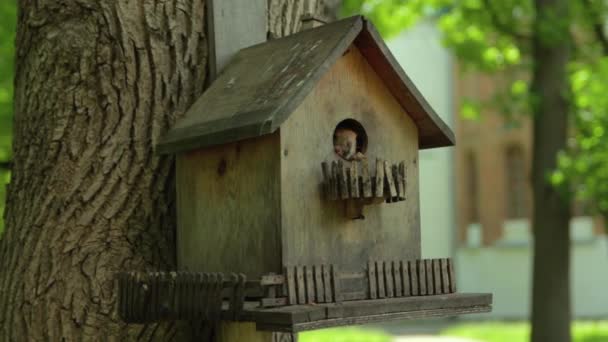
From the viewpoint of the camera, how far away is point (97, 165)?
3.91 metres

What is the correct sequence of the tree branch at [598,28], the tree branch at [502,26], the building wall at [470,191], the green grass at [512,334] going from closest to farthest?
the tree branch at [598,28]
the tree branch at [502,26]
the green grass at [512,334]
the building wall at [470,191]

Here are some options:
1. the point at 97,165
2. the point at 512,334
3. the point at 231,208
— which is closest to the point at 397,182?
the point at 231,208

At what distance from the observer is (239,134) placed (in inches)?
133

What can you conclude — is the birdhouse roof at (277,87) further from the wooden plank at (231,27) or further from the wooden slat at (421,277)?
the wooden slat at (421,277)

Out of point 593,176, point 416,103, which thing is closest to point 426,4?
point 593,176

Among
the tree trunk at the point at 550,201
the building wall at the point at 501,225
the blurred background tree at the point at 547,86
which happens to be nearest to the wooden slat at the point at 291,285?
the blurred background tree at the point at 547,86

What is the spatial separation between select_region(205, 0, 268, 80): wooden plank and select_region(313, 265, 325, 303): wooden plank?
40.4 inches

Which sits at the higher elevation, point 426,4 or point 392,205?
point 426,4

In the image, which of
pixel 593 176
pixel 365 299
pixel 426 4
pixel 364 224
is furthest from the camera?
pixel 426 4

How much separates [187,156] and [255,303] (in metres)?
0.82

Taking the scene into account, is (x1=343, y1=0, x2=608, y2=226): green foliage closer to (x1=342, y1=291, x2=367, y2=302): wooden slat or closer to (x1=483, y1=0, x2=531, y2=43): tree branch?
(x1=483, y1=0, x2=531, y2=43): tree branch

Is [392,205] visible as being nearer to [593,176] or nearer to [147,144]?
[147,144]

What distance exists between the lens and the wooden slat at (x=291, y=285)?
325cm

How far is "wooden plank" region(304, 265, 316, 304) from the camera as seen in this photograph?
330 cm
